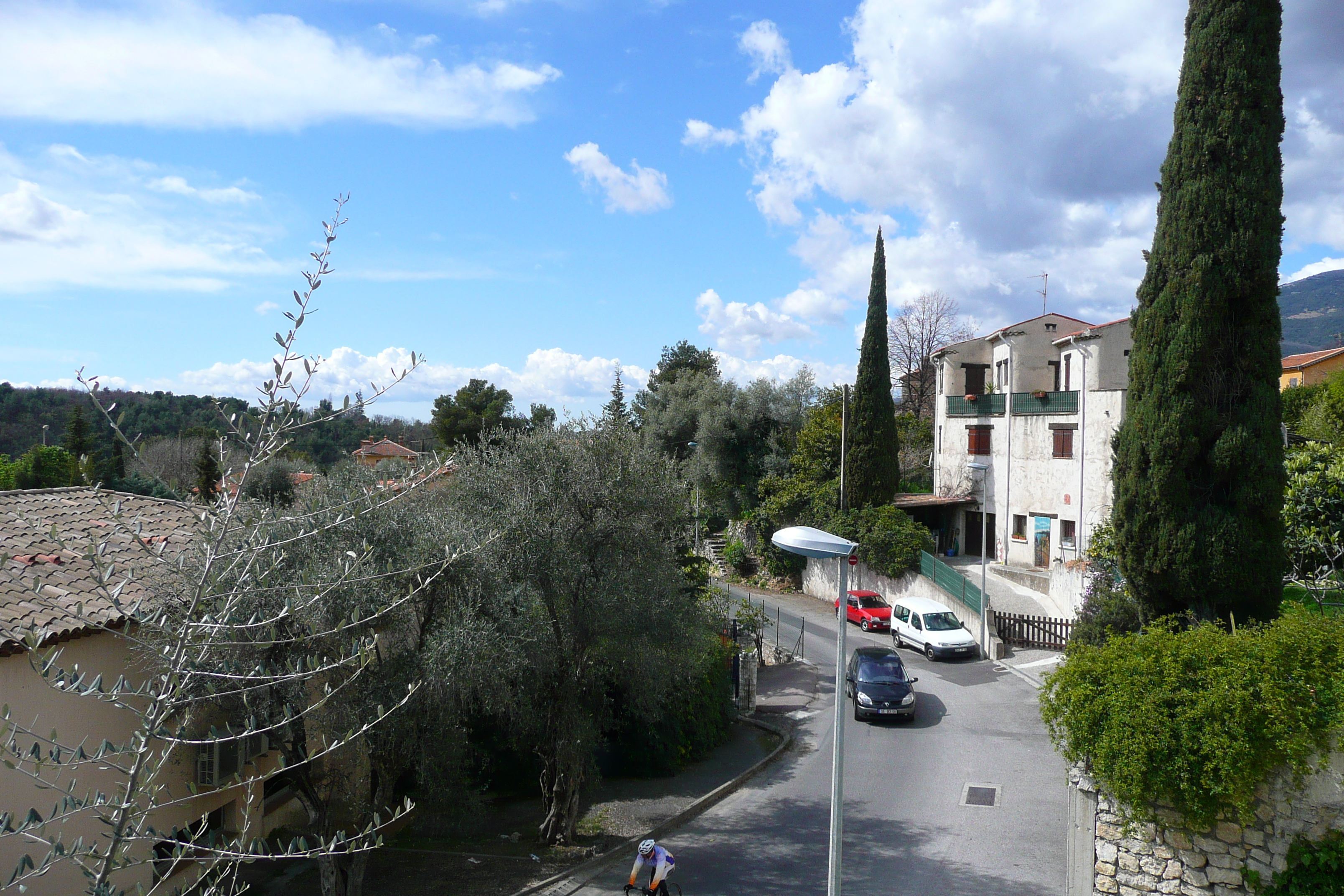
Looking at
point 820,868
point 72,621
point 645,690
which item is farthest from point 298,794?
point 820,868

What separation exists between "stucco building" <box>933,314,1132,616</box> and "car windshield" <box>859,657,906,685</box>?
6012 mm

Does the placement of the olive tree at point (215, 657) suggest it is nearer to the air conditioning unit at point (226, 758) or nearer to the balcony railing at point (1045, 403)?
the air conditioning unit at point (226, 758)

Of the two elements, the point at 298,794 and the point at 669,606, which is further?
the point at 669,606

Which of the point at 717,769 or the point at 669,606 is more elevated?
the point at 669,606

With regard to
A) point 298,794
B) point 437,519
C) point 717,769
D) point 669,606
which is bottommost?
point 717,769

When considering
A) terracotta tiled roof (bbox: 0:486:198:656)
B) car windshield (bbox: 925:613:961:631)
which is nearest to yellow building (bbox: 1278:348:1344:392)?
car windshield (bbox: 925:613:961:631)

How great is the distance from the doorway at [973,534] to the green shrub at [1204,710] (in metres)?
26.9

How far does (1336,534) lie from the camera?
1769 cm

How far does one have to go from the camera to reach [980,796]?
1567cm

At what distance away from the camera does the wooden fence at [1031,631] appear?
996 inches

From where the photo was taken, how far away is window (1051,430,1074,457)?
30.5m

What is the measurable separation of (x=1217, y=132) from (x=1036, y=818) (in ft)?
44.5

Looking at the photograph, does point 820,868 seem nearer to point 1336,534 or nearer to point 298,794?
point 298,794

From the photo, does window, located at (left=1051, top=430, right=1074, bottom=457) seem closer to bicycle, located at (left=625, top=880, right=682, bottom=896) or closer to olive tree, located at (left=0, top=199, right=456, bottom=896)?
bicycle, located at (left=625, top=880, right=682, bottom=896)
